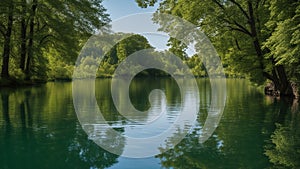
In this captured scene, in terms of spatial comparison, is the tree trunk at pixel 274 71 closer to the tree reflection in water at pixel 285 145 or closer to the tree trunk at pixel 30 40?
the tree reflection in water at pixel 285 145

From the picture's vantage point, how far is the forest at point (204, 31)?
1673 centimetres

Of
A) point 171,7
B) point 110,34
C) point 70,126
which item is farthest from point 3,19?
point 70,126

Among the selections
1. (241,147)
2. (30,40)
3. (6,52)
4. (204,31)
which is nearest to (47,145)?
(241,147)

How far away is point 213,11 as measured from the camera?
81.6 ft

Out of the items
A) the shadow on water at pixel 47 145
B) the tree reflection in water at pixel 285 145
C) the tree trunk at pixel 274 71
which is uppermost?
the tree trunk at pixel 274 71

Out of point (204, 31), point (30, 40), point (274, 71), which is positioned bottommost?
point (274, 71)

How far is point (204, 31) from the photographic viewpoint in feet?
83.9

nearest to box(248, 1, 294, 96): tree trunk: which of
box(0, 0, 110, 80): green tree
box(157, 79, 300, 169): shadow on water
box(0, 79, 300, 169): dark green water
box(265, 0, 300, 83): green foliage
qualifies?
box(265, 0, 300, 83): green foliage

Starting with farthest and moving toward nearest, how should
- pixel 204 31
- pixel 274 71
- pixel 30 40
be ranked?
pixel 30 40
pixel 204 31
pixel 274 71

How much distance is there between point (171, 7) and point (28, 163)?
22248 millimetres

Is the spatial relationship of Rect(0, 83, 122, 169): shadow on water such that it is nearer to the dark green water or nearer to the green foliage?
the dark green water

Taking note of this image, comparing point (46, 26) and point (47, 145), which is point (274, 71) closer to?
point (47, 145)

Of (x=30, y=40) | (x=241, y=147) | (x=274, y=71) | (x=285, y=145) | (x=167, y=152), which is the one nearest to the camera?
(x=167, y=152)

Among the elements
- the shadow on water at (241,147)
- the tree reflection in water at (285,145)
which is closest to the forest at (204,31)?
the tree reflection in water at (285,145)
